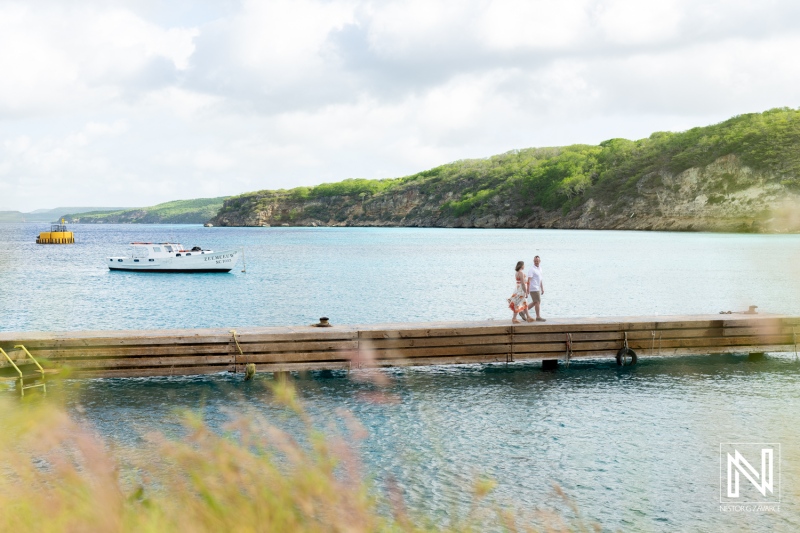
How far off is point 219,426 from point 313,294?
1288 inches

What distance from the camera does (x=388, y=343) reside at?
18.7m

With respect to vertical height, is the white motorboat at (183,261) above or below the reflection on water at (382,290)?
above

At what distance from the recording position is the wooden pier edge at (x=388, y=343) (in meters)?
17.2

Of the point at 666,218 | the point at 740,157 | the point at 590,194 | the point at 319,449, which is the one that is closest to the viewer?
the point at 319,449

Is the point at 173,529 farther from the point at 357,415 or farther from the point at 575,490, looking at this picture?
the point at 357,415

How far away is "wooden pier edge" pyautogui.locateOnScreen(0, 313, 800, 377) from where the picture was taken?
1720cm

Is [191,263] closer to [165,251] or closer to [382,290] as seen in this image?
[165,251]

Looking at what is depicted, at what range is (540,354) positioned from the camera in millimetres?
19672

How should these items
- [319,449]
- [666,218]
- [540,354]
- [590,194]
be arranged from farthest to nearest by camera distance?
[590,194], [666,218], [540,354], [319,449]

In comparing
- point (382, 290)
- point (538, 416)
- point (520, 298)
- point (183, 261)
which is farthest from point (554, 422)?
point (183, 261)

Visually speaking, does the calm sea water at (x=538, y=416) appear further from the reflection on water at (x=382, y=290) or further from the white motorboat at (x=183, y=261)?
the white motorboat at (x=183, y=261)

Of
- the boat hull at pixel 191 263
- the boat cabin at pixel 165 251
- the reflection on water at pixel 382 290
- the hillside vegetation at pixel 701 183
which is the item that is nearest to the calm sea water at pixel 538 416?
the reflection on water at pixel 382 290

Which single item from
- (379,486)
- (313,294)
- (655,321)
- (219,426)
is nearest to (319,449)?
(379,486)

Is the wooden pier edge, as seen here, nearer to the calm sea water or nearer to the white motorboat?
the calm sea water
